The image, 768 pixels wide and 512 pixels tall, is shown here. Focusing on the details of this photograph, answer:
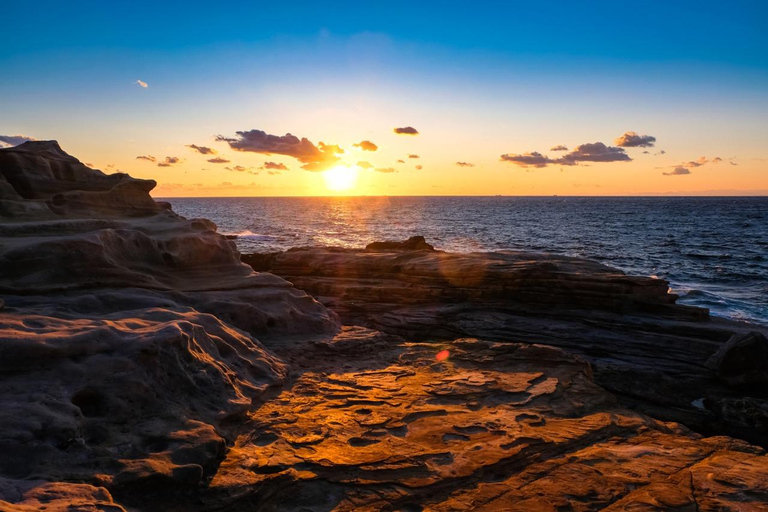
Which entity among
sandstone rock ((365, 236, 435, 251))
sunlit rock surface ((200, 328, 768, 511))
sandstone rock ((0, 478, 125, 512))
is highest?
sandstone rock ((365, 236, 435, 251))

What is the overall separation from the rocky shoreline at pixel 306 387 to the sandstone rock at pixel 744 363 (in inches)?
1.8

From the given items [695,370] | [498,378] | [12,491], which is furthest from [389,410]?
[695,370]

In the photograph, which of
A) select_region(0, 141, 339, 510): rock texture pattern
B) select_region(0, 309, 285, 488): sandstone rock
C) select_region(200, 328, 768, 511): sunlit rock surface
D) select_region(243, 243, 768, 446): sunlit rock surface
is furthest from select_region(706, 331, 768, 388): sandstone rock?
select_region(0, 309, 285, 488): sandstone rock

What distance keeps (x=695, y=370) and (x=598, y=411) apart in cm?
551

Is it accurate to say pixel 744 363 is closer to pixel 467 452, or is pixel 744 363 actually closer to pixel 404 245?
pixel 467 452

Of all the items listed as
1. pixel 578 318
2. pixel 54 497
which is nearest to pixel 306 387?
pixel 54 497

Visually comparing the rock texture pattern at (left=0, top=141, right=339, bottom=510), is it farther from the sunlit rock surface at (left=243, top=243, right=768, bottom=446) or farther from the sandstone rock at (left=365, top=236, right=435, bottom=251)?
the sandstone rock at (left=365, top=236, right=435, bottom=251)

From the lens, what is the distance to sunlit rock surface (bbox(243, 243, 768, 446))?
38.6ft

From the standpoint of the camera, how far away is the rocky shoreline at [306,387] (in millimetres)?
6137

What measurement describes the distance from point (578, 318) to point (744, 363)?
201 inches

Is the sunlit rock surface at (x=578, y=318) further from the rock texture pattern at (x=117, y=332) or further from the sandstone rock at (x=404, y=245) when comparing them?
the rock texture pattern at (x=117, y=332)

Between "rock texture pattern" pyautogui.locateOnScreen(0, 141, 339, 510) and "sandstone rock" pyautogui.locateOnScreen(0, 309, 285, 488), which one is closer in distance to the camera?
"sandstone rock" pyautogui.locateOnScreen(0, 309, 285, 488)

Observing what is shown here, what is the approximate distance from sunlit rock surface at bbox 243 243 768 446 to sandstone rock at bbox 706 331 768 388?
26 mm

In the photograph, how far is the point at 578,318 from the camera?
1667 cm
